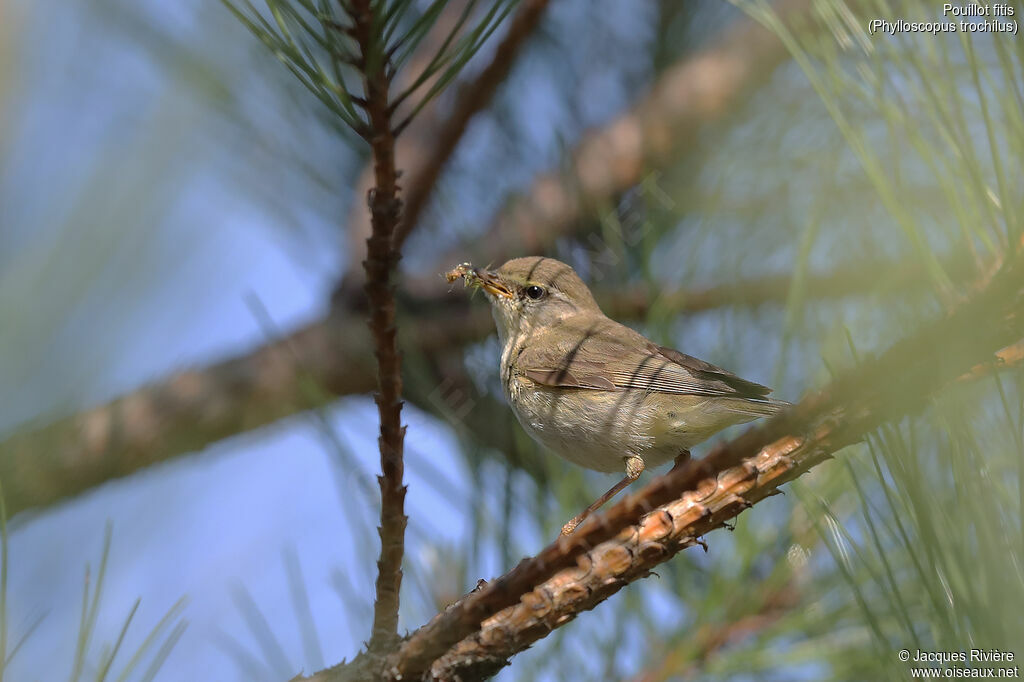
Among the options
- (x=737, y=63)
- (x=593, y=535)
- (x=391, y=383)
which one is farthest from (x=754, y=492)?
(x=737, y=63)

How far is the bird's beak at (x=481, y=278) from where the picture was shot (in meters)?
3.40

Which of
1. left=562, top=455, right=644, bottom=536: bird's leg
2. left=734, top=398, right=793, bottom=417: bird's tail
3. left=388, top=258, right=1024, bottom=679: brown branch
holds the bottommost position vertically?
left=388, top=258, right=1024, bottom=679: brown branch

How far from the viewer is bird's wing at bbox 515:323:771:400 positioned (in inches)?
127

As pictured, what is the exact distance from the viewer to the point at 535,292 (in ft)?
13.5

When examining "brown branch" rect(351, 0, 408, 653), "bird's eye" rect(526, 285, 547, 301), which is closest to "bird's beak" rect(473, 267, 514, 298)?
"bird's eye" rect(526, 285, 547, 301)

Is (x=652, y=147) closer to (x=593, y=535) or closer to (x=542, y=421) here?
(x=542, y=421)

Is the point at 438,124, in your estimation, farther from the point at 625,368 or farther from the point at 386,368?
the point at 386,368

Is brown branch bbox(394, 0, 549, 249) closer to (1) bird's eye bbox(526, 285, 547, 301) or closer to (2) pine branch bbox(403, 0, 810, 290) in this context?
(2) pine branch bbox(403, 0, 810, 290)

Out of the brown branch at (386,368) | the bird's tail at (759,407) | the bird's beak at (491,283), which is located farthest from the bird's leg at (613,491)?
the bird's beak at (491,283)

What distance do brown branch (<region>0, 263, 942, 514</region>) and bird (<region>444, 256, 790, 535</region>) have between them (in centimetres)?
21

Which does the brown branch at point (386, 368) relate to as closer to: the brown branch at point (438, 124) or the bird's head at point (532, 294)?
the brown branch at point (438, 124)

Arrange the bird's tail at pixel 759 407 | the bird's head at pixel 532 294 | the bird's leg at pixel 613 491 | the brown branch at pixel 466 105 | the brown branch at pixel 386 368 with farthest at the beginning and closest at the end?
the bird's head at pixel 532 294 < the brown branch at pixel 466 105 < the bird's tail at pixel 759 407 < the bird's leg at pixel 613 491 < the brown branch at pixel 386 368

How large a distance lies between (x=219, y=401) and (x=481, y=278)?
1.41 metres

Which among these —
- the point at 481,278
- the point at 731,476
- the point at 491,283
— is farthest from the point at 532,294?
the point at 731,476
